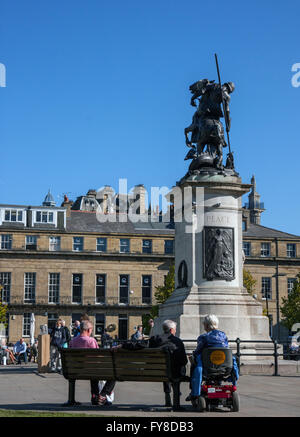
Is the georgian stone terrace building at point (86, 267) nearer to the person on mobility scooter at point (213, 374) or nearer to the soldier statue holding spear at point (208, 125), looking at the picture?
the soldier statue holding spear at point (208, 125)

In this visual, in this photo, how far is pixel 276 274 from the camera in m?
82.1

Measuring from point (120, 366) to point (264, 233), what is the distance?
239 feet

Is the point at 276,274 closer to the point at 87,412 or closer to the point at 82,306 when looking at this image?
the point at 82,306

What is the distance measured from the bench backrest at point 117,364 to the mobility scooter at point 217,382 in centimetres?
61

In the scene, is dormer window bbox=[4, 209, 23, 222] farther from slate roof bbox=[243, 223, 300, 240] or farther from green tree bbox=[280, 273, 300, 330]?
green tree bbox=[280, 273, 300, 330]

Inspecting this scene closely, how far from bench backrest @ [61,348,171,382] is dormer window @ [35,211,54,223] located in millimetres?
67801

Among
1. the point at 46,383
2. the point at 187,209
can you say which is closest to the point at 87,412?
the point at 46,383

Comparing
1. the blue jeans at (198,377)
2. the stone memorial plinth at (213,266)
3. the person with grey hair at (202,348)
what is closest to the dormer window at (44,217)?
the stone memorial plinth at (213,266)

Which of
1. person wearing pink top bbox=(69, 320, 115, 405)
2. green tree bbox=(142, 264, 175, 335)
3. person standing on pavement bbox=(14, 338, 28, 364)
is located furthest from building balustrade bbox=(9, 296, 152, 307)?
person wearing pink top bbox=(69, 320, 115, 405)

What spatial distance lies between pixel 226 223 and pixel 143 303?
56.7 m

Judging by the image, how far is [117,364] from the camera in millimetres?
11570

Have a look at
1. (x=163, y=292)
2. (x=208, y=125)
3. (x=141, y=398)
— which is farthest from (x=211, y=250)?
(x=163, y=292)

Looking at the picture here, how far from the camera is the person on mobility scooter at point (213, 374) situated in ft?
36.4

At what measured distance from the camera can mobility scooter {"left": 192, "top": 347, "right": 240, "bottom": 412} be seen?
36.4 feet
